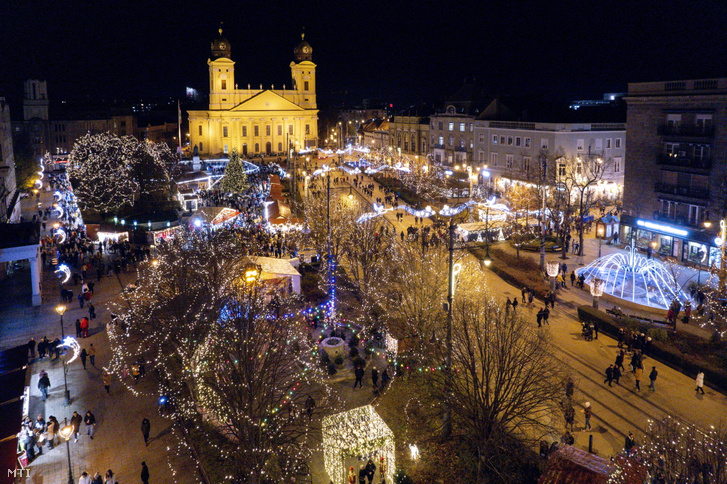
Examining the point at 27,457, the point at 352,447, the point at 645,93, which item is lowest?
the point at 27,457

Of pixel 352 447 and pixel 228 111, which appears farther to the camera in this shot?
pixel 228 111

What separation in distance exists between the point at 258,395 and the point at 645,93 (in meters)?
31.7

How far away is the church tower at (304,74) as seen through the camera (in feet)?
350

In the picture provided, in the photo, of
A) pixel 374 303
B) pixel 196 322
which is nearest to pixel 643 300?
pixel 374 303

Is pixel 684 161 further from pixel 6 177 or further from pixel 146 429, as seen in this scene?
pixel 6 177

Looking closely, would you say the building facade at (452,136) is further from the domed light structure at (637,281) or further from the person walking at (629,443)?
the person walking at (629,443)

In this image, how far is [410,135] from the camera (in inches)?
3034

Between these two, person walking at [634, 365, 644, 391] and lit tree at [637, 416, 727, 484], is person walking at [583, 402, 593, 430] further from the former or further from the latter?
lit tree at [637, 416, 727, 484]

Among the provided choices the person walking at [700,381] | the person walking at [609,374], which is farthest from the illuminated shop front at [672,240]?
the person walking at [609,374]

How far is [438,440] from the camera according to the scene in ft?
48.0

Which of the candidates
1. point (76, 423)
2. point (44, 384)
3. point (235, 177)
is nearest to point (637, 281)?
point (76, 423)

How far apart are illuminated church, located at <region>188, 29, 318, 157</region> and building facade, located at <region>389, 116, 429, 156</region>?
23.9 meters

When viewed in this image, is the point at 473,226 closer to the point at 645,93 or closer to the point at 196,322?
the point at 645,93

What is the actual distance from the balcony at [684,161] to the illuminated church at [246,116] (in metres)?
72.4
